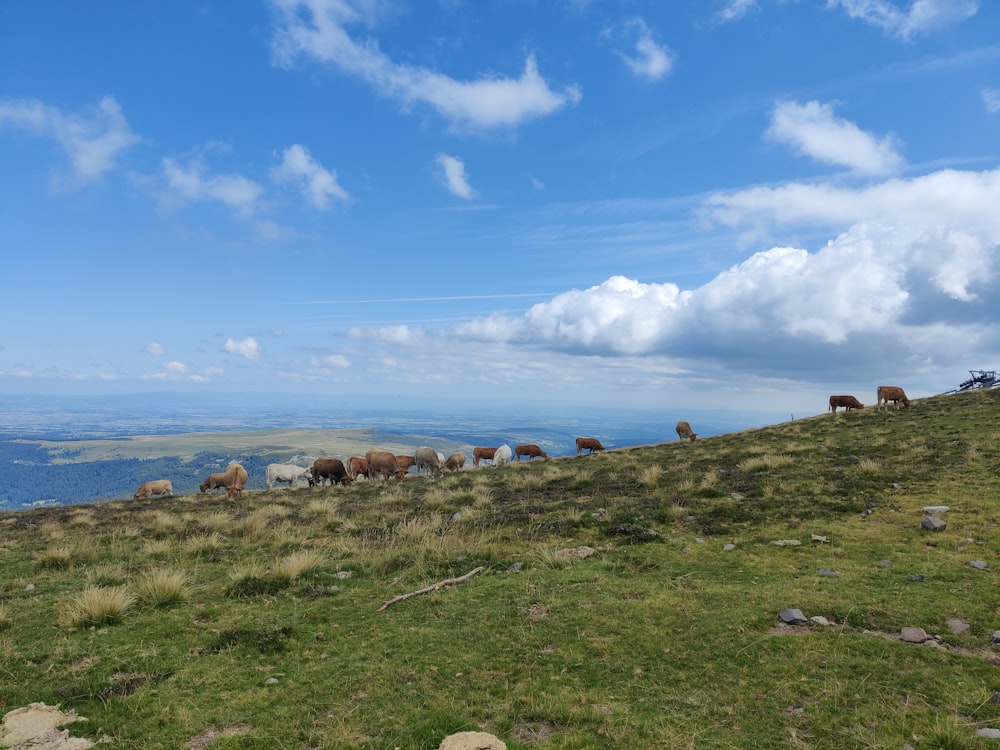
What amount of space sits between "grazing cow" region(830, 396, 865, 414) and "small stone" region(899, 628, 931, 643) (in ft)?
120

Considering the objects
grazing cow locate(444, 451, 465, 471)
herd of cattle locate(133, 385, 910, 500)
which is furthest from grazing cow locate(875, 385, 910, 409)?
grazing cow locate(444, 451, 465, 471)

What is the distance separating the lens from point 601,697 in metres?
5.66

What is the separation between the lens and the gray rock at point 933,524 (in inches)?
422

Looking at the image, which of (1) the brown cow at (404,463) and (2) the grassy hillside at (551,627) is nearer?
(2) the grassy hillside at (551,627)

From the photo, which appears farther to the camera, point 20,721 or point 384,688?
point 384,688

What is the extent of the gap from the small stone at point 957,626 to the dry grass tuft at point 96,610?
12.4m

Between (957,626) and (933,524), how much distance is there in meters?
5.40

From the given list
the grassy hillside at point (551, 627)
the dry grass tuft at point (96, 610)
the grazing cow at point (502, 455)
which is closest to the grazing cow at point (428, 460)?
the grazing cow at point (502, 455)

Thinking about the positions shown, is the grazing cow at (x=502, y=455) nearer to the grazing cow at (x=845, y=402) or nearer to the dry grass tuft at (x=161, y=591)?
the grazing cow at (x=845, y=402)

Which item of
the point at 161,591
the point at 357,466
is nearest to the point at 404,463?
the point at 357,466

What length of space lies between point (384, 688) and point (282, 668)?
169 cm

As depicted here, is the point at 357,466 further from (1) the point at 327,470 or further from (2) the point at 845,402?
(2) the point at 845,402

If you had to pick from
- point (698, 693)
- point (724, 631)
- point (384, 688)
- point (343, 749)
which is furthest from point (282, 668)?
point (724, 631)

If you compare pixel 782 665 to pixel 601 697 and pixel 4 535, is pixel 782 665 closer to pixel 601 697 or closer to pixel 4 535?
pixel 601 697
